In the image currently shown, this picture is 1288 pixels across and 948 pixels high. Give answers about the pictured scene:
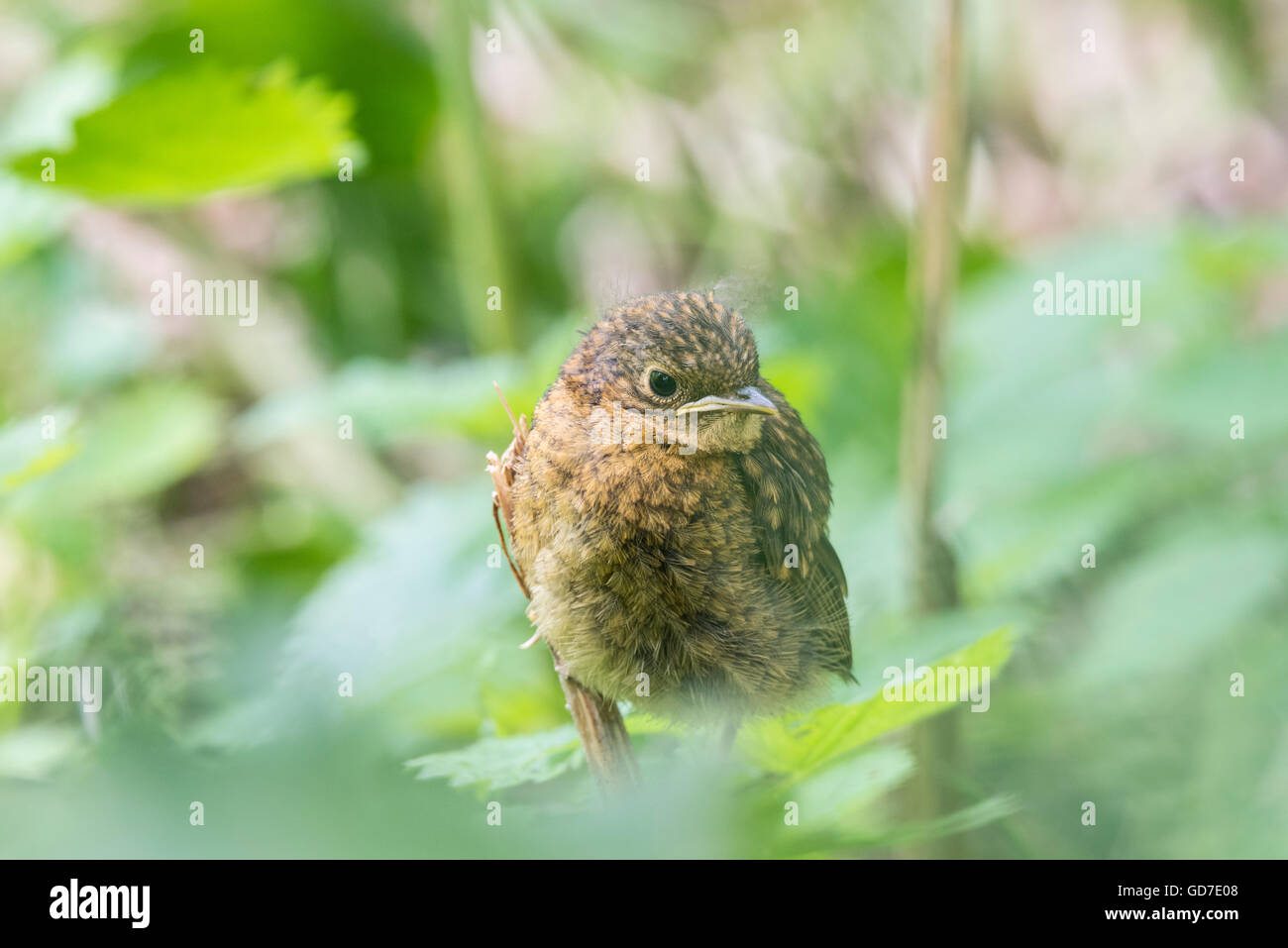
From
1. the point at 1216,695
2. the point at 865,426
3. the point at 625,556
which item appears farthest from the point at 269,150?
the point at 1216,695

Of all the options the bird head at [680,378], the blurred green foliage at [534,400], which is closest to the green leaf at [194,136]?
the blurred green foliage at [534,400]

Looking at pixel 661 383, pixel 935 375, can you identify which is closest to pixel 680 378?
pixel 661 383

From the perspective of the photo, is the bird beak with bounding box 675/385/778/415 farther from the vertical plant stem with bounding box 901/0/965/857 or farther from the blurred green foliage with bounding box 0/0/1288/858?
the vertical plant stem with bounding box 901/0/965/857

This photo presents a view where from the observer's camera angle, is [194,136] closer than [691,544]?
No

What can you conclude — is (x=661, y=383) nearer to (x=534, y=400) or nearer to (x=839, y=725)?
(x=839, y=725)

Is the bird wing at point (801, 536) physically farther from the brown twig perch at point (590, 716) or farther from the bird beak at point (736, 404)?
the brown twig perch at point (590, 716)

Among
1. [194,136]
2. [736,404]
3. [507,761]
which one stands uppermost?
[194,136]

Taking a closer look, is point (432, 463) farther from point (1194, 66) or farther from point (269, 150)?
point (1194, 66)
